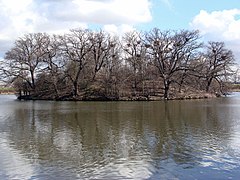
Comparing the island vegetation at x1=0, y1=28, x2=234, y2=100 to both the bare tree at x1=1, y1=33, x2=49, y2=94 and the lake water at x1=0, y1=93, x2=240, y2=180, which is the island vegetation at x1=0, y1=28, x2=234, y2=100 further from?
the lake water at x1=0, y1=93, x2=240, y2=180

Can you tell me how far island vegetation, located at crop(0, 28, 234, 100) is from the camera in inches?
2452

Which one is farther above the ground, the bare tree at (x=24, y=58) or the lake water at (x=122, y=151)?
the bare tree at (x=24, y=58)

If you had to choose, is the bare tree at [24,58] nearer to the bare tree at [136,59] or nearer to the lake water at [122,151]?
the bare tree at [136,59]

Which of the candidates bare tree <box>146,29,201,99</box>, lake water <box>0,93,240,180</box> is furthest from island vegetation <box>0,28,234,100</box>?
lake water <box>0,93,240,180</box>

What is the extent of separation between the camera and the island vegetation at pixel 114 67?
6228 centimetres

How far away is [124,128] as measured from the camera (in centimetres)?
2347

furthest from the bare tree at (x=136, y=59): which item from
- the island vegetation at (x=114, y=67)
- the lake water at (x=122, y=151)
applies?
the lake water at (x=122, y=151)

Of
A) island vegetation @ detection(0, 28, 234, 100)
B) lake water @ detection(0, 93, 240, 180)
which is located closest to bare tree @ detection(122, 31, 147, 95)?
island vegetation @ detection(0, 28, 234, 100)

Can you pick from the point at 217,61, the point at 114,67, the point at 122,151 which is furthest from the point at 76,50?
the point at 122,151

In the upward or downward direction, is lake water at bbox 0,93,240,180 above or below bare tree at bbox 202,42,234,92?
below

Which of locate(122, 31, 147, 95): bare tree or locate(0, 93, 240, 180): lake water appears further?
locate(122, 31, 147, 95): bare tree

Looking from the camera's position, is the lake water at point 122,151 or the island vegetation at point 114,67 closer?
the lake water at point 122,151

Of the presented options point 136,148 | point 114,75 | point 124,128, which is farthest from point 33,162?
point 114,75

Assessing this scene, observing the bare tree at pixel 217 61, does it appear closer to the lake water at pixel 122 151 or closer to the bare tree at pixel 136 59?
the bare tree at pixel 136 59
